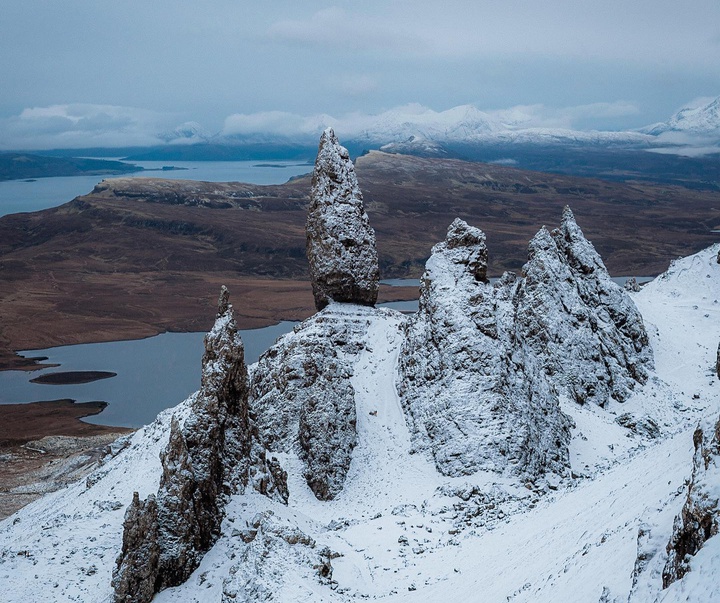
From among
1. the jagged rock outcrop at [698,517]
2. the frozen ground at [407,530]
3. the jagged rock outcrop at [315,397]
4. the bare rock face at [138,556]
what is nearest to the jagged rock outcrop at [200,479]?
the bare rock face at [138,556]

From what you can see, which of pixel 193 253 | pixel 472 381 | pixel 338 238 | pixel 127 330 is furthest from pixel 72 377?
pixel 193 253

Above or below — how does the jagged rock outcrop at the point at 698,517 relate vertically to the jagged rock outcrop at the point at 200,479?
above

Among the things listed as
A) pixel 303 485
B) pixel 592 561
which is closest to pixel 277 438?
pixel 303 485

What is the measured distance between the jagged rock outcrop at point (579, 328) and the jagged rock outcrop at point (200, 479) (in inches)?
646

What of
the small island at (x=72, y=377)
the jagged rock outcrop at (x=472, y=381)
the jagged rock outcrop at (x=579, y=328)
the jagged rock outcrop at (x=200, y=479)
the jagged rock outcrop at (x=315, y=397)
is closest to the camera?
the jagged rock outcrop at (x=200, y=479)

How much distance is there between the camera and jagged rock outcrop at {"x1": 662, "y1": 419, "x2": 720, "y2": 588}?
37.7 feet

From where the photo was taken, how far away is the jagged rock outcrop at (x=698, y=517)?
11.5m

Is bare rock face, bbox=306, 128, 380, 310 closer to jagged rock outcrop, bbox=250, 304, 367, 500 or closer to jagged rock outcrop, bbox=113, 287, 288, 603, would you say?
jagged rock outcrop, bbox=250, 304, 367, 500

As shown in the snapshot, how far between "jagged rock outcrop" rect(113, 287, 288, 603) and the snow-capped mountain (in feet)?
0.22

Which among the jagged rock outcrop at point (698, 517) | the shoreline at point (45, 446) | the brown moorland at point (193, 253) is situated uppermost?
Result: the jagged rock outcrop at point (698, 517)

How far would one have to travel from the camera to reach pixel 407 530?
25.3 metres

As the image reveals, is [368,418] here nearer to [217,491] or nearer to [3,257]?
[217,491]

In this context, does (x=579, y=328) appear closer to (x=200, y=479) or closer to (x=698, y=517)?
(x=200, y=479)

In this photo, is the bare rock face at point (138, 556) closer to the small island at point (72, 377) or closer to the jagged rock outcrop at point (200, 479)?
the jagged rock outcrop at point (200, 479)
